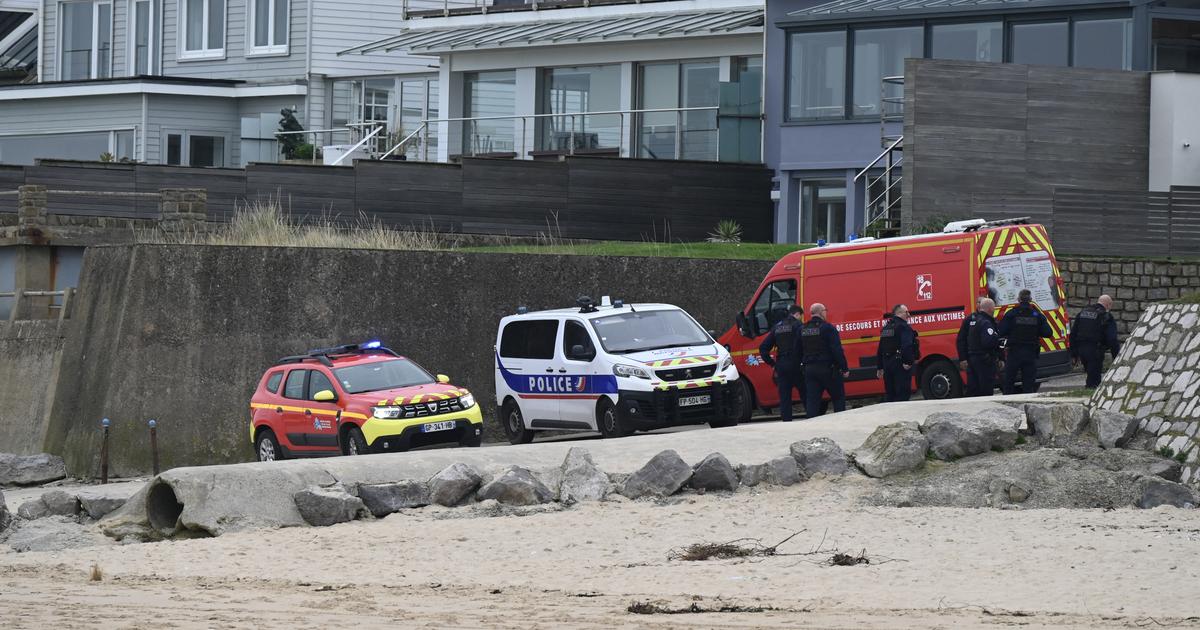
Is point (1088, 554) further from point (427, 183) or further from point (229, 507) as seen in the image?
point (427, 183)

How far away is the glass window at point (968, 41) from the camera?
32594 millimetres

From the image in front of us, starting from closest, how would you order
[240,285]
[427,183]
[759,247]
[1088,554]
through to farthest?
1. [1088,554]
2. [240,285]
3. [759,247]
4. [427,183]

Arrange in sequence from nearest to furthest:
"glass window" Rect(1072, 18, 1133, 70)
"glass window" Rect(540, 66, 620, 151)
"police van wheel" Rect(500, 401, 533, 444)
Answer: "police van wheel" Rect(500, 401, 533, 444) < "glass window" Rect(1072, 18, 1133, 70) < "glass window" Rect(540, 66, 620, 151)

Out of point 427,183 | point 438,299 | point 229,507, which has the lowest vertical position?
point 229,507

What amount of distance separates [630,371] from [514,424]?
2615 mm

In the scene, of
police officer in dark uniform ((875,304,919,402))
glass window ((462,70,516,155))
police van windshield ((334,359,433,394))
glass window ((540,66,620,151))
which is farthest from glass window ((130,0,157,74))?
police officer in dark uniform ((875,304,919,402))

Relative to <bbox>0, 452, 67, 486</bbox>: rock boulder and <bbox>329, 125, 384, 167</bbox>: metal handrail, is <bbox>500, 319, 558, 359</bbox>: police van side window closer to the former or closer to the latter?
<bbox>0, 452, 67, 486</bbox>: rock boulder

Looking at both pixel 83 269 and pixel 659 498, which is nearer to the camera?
pixel 659 498

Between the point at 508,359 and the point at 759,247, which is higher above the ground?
the point at 759,247

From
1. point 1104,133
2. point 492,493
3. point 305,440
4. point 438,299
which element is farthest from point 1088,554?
point 1104,133

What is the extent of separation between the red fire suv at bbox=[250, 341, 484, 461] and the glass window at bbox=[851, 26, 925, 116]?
48.1 feet

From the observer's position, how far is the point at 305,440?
2166 centimetres

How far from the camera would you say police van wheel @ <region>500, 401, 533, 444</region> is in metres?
23.2

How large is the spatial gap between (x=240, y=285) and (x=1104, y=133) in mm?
14851
